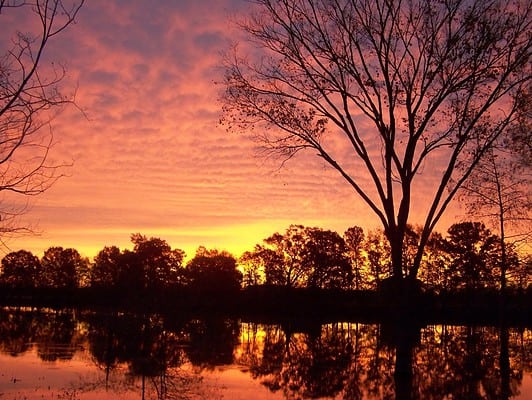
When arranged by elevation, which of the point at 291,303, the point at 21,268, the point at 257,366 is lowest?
the point at 257,366

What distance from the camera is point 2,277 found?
119 m

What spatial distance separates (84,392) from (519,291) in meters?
43.4

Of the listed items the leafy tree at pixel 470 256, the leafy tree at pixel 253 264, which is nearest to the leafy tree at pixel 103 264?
the leafy tree at pixel 253 264

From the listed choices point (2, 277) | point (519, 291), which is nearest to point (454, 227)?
point (519, 291)

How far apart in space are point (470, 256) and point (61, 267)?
82.1m

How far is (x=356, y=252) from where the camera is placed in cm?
7969

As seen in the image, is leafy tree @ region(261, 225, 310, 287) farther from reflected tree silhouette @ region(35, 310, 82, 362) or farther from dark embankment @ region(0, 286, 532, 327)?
reflected tree silhouette @ region(35, 310, 82, 362)

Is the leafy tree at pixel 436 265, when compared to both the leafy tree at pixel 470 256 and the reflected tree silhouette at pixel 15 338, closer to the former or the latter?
the leafy tree at pixel 470 256

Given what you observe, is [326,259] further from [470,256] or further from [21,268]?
[21,268]

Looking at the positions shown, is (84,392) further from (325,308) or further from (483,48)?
(325,308)

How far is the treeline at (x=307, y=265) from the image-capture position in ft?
201

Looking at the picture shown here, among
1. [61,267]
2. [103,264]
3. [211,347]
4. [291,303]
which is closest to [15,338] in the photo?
[211,347]

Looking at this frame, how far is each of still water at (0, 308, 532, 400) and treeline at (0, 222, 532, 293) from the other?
11398mm

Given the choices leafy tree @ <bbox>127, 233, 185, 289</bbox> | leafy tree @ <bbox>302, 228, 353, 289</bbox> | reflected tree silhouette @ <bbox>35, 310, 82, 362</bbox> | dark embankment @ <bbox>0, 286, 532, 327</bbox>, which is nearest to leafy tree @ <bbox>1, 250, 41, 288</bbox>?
leafy tree @ <bbox>127, 233, 185, 289</bbox>
